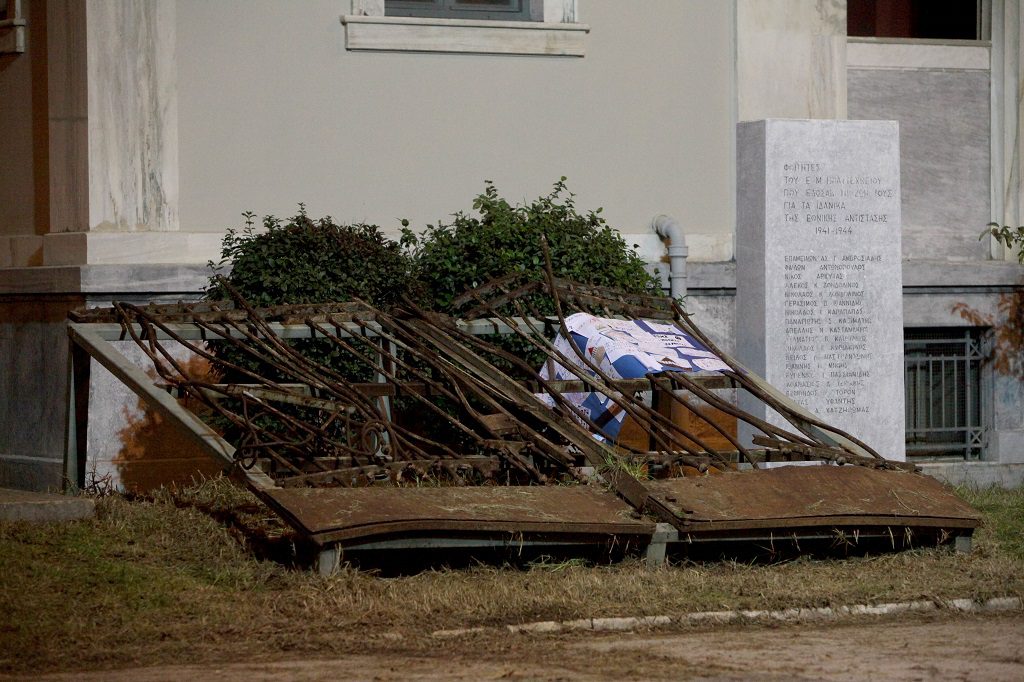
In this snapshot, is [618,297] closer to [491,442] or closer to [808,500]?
[491,442]

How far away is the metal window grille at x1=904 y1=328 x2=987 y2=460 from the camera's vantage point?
11.8 metres

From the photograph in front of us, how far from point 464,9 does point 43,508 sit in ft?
16.8

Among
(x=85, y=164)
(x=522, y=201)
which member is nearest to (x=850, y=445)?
(x=522, y=201)

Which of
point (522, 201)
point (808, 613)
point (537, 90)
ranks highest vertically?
point (537, 90)

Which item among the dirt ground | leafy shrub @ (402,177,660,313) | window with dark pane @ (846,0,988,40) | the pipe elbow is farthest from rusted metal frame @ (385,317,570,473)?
window with dark pane @ (846,0,988,40)

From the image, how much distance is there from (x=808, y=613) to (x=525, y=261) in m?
3.98

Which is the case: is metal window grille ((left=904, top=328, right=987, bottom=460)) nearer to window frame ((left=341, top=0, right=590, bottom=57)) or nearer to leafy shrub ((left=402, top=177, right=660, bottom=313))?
leafy shrub ((left=402, top=177, right=660, bottom=313))

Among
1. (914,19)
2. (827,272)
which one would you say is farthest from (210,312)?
(914,19)

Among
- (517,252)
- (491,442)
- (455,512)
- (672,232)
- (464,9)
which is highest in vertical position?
(464,9)

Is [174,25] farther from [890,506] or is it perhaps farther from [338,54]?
[890,506]

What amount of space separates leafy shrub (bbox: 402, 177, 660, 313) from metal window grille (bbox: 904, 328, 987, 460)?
2.96 metres

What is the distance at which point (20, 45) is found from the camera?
10820 mm

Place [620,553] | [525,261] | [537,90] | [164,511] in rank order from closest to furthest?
1. [620,553]
2. [164,511]
3. [525,261]
4. [537,90]

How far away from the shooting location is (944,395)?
11.9 metres
